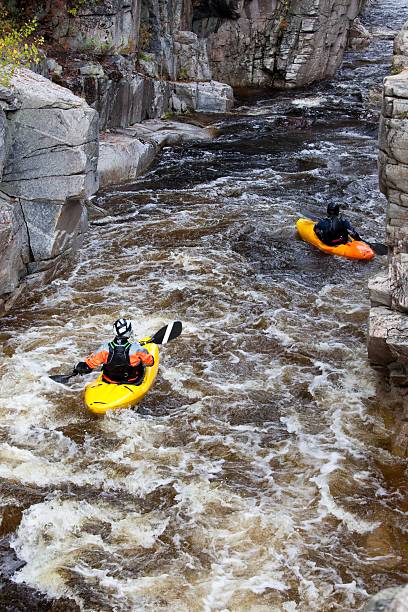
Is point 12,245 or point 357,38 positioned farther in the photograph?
point 357,38

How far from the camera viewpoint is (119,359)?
7.36 metres

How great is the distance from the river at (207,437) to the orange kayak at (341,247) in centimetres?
18

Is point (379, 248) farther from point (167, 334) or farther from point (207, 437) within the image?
point (207, 437)

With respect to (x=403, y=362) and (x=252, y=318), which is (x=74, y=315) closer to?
(x=252, y=318)

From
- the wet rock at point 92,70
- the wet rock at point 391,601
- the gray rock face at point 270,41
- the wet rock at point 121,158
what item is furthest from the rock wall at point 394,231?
the gray rock face at point 270,41

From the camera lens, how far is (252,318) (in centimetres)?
959

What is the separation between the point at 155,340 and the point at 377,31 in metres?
30.1

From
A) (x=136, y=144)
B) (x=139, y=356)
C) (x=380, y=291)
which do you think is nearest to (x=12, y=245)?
(x=139, y=356)

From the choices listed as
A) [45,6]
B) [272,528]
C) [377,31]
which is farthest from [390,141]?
[377,31]

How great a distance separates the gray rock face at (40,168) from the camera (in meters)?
9.65

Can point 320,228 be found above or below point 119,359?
below

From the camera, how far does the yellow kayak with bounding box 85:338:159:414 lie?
286 inches

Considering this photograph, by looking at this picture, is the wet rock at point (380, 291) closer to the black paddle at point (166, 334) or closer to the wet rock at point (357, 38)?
the black paddle at point (166, 334)

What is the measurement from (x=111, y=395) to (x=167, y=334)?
127 centimetres
